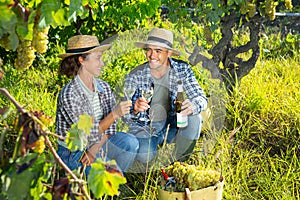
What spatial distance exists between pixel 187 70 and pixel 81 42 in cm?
80

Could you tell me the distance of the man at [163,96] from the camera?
11.9ft

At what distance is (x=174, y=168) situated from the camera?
294 cm

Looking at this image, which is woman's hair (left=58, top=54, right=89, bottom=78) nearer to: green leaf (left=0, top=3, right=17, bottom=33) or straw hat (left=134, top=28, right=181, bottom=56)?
straw hat (left=134, top=28, right=181, bottom=56)

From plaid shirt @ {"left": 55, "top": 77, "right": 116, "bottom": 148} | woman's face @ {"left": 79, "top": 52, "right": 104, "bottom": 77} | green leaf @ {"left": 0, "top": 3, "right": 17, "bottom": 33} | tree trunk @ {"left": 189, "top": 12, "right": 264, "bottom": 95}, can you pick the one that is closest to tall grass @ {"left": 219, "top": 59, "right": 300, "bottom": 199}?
tree trunk @ {"left": 189, "top": 12, "right": 264, "bottom": 95}

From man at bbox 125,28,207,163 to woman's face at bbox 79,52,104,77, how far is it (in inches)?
17.7

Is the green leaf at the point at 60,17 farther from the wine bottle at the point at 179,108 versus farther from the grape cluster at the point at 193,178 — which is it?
the wine bottle at the point at 179,108

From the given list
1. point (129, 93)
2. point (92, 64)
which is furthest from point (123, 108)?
point (129, 93)

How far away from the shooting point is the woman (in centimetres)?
316

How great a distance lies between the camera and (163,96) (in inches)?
149

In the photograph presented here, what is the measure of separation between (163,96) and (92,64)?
709 mm

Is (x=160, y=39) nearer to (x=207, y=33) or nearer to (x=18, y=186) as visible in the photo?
(x=207, y=33)

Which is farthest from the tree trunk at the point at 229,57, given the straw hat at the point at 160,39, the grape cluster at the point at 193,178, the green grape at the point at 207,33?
the grape cluster at the point at 193,178

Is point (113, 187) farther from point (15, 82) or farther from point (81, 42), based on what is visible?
point (15, 82)

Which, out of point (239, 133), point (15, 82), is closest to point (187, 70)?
point (239, 133)
